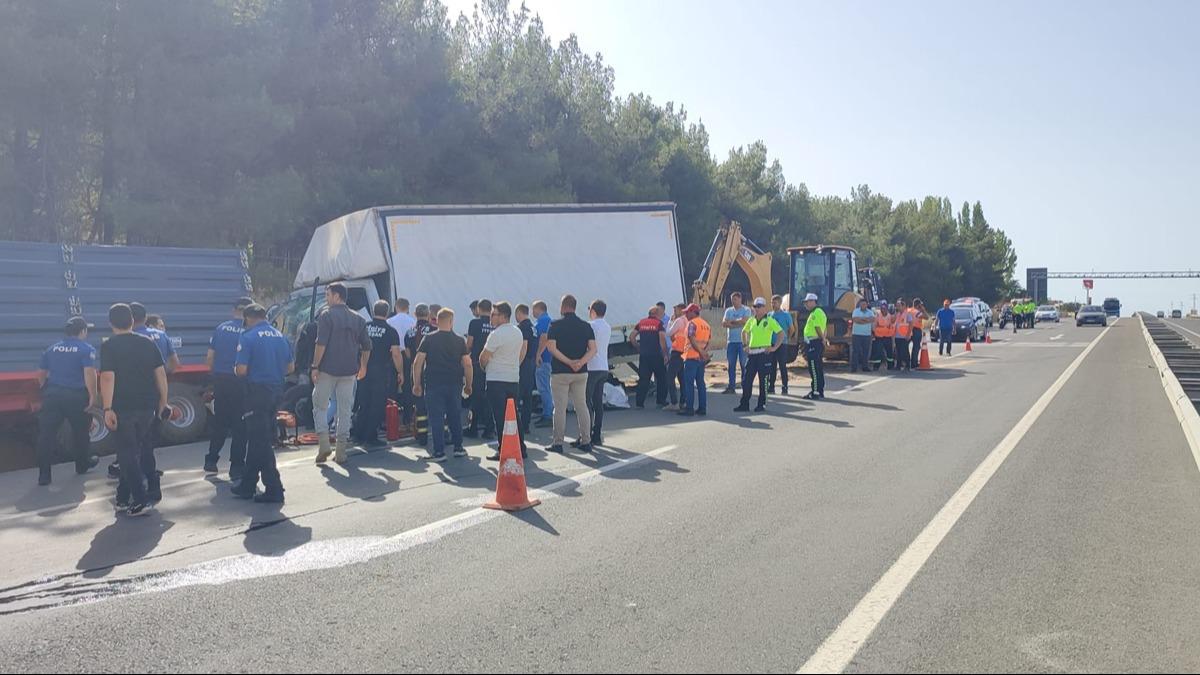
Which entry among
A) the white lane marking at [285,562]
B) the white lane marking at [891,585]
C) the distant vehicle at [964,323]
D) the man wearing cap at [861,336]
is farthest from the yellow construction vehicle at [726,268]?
the white lane marking at [285,562]

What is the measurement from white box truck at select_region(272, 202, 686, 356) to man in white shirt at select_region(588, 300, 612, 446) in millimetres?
4455

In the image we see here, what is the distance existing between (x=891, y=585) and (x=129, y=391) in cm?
625

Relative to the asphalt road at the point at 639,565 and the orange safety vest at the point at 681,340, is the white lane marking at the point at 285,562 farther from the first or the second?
the orange safety vest at the point at 681,340

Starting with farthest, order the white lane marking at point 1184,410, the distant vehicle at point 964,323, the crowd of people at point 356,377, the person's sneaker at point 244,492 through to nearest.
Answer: the distant vehicle at point 964,323
the white lane marking at point 1184,410
the person's sneaker at point 244,492
the crowd of people at point 356,377

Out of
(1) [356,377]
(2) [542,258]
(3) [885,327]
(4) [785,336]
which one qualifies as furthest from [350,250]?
(3) [885,327]

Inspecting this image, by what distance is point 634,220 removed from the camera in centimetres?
1886

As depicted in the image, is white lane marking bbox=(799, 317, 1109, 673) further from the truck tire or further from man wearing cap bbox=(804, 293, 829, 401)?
the truck tire

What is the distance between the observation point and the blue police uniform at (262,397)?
8758mm

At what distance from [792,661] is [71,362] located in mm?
8553

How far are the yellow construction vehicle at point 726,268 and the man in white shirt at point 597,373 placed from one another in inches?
475

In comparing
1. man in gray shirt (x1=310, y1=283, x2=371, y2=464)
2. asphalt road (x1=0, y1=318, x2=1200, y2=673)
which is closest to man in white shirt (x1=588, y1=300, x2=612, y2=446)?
asphalt road (x1=0, y1=318, x2=1200, y2=673)

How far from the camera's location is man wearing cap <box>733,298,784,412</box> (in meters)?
15.1

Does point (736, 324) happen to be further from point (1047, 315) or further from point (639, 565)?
point (1047, 315)

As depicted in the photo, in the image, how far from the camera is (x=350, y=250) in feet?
52.9
